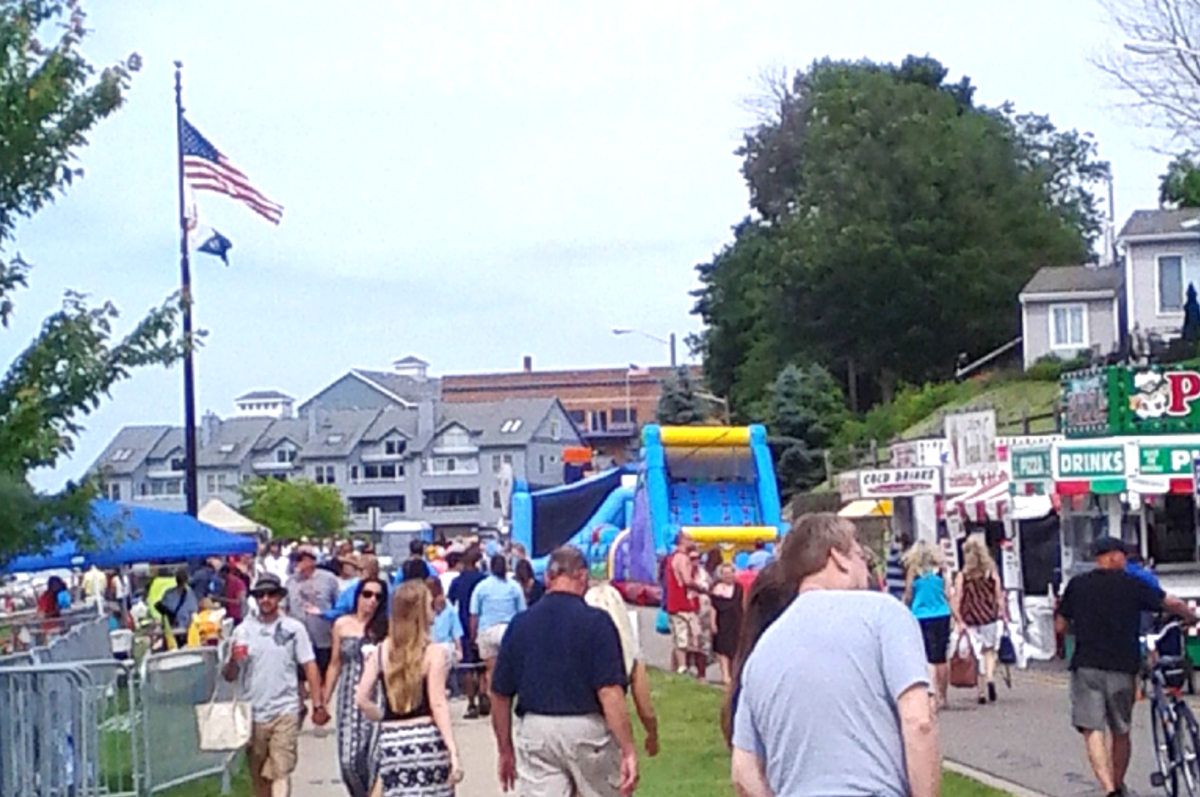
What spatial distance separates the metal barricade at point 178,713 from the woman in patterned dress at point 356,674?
136 cm

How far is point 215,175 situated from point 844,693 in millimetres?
24044

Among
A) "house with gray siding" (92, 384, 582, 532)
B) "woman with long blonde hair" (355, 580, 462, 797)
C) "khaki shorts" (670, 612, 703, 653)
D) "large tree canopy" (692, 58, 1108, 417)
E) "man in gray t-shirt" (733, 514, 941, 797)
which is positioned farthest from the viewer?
"house with gray siding" (92, 384, 582, 532)

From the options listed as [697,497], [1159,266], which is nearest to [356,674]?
[697,497]

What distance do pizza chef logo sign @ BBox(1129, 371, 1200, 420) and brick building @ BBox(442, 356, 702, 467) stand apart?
123180 millimetres

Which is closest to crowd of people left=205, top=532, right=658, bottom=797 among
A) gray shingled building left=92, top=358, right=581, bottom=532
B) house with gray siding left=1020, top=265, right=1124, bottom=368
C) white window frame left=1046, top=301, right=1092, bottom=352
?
house with gray siding left=1020, top=265, right=1124, bottom=368

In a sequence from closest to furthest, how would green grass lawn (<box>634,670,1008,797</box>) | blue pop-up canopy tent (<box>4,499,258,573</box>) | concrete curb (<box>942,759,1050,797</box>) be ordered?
concrete curb (<box>942,759,1050,797</box>)
green grass lawn (<box>634,670,1008,797</box>)
blue pop-up canopy tent (<box>4,499,258,573</box>)

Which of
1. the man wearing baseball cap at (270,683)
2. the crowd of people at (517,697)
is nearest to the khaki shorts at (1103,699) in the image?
the crowd of people at (517,697)

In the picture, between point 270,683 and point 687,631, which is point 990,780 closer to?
point 270,683

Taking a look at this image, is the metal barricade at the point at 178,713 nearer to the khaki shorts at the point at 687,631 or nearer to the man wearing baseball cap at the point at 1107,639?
the man wearing baseball cap at the point at 1107,639

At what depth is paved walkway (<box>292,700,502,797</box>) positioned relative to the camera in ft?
50.3

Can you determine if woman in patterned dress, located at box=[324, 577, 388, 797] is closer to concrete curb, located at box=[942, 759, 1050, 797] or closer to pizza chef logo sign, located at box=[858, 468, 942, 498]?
concrete curb, located at box=[942, 759, 1050, 797]

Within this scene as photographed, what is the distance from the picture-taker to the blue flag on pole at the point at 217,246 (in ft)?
96.0

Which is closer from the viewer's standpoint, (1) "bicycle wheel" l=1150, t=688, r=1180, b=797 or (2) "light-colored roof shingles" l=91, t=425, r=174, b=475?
(1) "bicycle wheel" l=1150, t=688, r=1180, b=797

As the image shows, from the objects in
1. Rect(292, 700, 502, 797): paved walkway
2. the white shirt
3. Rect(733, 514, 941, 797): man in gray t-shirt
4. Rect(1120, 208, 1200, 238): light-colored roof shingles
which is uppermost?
Rect(1120, 208, 1200, 238): light-colored roof shingles
